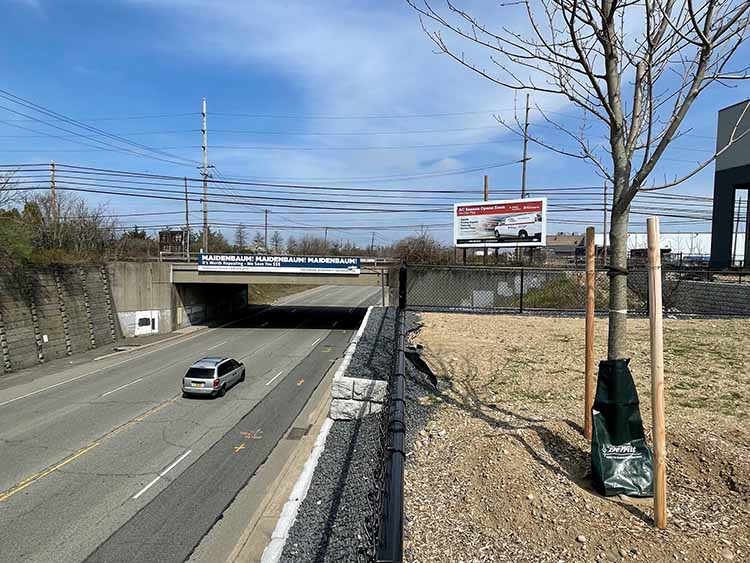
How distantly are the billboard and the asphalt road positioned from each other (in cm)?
1551

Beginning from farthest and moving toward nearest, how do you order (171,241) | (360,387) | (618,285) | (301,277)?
(171,241) → (301,277) → (360,387) → (618,285)

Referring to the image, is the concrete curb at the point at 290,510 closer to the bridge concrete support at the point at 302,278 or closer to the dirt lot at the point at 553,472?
the dirt lot at the point at 553,472

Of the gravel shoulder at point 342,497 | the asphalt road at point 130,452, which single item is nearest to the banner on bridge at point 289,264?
the asphalt road at point 130,452

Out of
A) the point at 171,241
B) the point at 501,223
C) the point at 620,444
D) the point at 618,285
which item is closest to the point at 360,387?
the point at 620,444

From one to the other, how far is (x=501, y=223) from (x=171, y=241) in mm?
38717

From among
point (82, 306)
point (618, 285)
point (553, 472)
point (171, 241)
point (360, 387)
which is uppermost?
point (171, 241)

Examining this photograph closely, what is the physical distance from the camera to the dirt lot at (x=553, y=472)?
3400 mm

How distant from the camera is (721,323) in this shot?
547 inches

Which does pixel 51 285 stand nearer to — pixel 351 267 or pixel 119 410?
pixel 119 410

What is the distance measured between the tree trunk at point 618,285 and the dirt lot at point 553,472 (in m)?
1.25

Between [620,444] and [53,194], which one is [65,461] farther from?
[53,194]

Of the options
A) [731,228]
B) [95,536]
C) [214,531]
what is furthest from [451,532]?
[731,228]

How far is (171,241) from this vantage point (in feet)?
→ 180

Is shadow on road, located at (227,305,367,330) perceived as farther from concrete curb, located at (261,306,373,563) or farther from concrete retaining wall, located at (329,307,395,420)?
concrete curb, located at (261,306,373,563)
